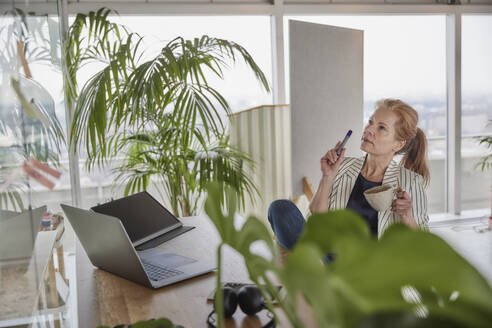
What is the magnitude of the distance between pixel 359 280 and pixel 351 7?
14.0ft

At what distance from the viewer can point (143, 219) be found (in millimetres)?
1596

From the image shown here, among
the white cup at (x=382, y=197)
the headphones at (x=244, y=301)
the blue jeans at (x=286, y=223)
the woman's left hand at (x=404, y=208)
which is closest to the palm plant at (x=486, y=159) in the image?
the woman's left hand at (x=404, y=208)

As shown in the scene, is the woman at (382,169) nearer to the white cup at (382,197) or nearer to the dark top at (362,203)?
the dark top at (362,203)

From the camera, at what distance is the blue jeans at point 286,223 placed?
164cm

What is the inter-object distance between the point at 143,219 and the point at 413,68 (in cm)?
367

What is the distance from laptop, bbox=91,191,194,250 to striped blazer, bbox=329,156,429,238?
33.3 inches

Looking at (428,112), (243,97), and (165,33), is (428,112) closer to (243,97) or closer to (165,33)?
(243,97)

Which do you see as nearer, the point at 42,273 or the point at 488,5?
the point at 42,273

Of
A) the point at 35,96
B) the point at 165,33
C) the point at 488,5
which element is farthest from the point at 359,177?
the point at 488,5

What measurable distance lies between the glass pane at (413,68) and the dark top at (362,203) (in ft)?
7.71

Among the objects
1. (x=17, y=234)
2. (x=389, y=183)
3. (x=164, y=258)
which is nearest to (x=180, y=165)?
(x=389, y=183)

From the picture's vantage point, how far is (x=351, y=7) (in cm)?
414

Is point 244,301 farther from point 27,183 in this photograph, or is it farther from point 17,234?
point 27,183

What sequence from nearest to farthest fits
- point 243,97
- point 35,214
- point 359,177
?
point 35,214 → point 359,177 → point 243,97
